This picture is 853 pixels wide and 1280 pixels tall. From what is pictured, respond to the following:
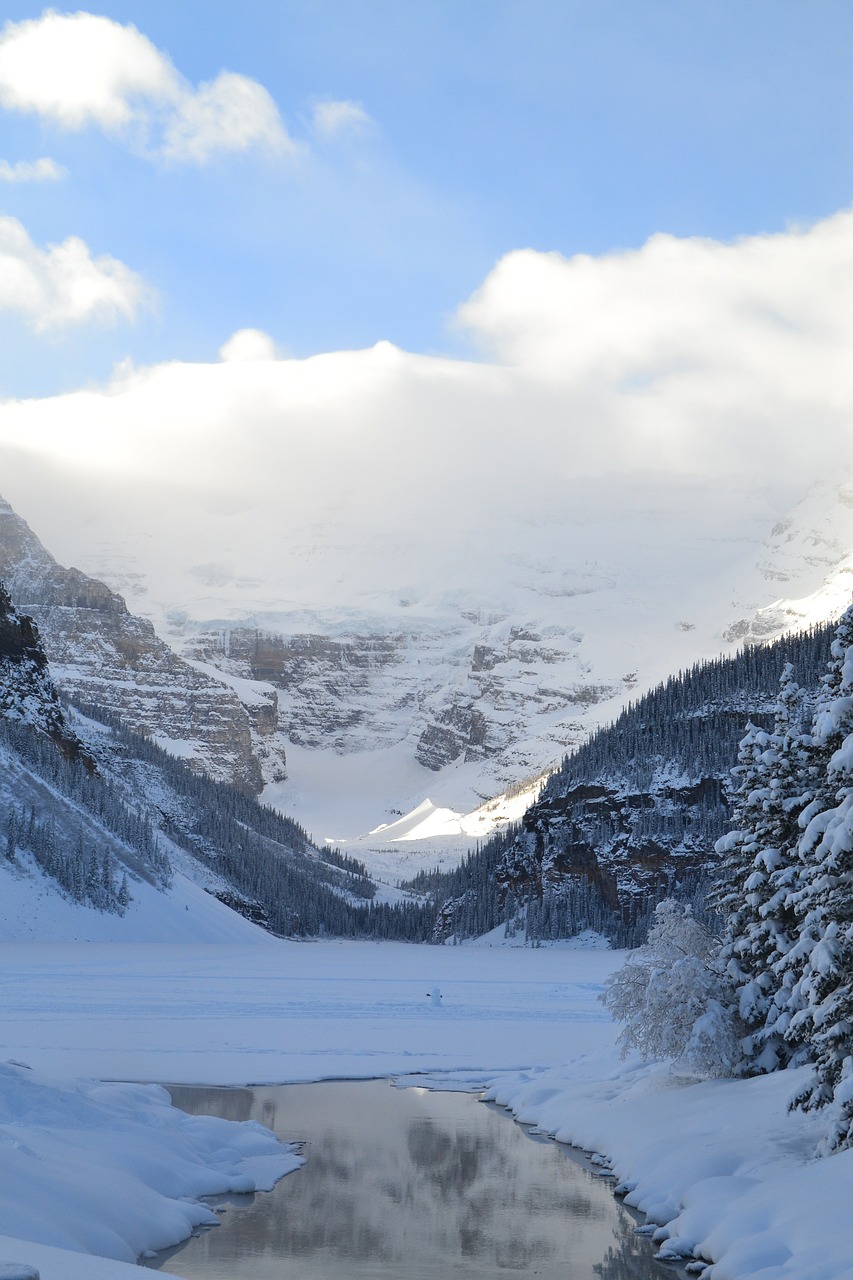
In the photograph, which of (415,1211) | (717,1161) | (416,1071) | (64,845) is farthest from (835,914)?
(64,845)

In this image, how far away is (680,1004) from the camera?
34938 millimetres

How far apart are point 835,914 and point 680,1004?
1222cm

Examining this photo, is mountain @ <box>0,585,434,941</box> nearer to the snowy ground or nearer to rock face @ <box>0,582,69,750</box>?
rock face @ <box>0,582,69,750</box>

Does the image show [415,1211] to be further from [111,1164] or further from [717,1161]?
[717,1161]

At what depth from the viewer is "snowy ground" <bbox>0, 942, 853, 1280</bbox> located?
22000mm

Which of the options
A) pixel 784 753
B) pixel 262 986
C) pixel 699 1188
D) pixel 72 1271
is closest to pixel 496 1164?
pixel 699 1188

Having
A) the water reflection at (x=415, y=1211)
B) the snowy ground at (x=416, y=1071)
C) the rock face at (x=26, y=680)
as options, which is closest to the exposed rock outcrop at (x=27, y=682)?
the rock face at (x=26, y=680)

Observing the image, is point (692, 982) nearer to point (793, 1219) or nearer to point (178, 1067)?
point (793, 1219)

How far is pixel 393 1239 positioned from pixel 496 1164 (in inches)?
271

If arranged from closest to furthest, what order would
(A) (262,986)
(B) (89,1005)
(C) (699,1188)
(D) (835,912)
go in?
(D) (835,912) < (C) (699,1188) < (B) (89,1005) < (A) (262,986)

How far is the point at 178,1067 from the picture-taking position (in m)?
42.0

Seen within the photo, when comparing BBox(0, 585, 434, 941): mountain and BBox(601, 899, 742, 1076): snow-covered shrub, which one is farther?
BBox(0, 585, 434, 941): mountain

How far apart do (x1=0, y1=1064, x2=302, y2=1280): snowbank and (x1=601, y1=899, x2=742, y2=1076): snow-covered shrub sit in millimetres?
10719

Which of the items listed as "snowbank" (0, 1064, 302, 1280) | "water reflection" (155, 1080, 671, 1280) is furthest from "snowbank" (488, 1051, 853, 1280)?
"snowbank" (0, 1064, 302, 1280)
